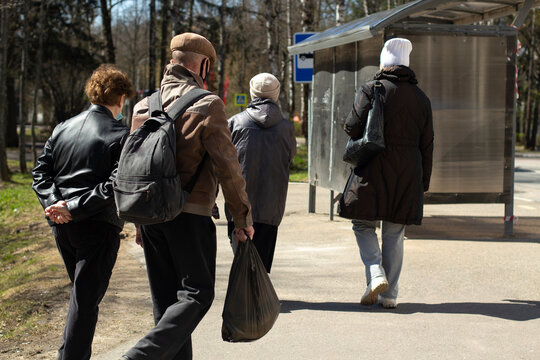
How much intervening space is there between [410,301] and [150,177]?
312 cm

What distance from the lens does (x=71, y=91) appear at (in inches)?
1292

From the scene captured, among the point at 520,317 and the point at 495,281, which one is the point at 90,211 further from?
the point at 495,281

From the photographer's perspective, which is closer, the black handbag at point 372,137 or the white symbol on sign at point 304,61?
the black handbag at point 372,137

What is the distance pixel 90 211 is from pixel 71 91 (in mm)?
30056

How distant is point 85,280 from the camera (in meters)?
4.09

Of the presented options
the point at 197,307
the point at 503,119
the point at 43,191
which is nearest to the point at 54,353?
the point at 43,191

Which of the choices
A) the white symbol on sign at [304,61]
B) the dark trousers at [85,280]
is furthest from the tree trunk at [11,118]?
the dark trousers at [85,280]

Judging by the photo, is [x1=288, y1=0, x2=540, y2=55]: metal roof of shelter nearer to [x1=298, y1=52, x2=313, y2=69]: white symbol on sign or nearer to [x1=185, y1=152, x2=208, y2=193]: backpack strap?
[x1=298, y1=52, x2=313, y2=69]: white symbol on sign

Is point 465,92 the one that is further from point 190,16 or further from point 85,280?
point 190,16

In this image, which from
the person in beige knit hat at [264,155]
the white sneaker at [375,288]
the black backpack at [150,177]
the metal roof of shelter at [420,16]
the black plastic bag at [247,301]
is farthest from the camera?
the metal roof of shelter at [420,16]

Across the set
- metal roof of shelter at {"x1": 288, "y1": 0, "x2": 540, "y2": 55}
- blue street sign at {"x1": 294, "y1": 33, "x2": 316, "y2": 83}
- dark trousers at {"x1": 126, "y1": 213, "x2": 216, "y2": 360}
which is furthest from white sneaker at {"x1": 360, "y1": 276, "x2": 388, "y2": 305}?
blue street sign at {"x1": 294, "y1": 33, "x2": 316, "y2": 83}

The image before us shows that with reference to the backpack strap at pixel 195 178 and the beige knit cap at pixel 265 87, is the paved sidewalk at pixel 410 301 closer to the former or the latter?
the backpack strap at pixel 195 178

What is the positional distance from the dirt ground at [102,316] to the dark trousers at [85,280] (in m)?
0.64

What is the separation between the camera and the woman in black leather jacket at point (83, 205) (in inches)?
159
